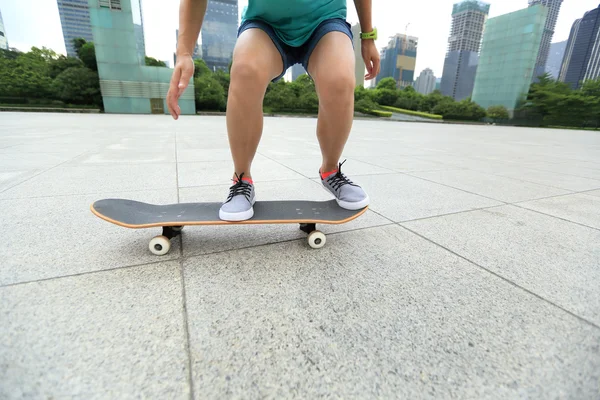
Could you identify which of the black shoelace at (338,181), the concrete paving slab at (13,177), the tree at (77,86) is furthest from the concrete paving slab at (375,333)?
the tree at (77,86)

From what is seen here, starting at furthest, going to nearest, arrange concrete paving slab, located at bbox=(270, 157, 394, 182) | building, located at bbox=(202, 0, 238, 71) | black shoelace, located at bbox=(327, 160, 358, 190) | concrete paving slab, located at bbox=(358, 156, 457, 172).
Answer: building, located at bbox=(202, 0, 238, 71) < concrete paving slab, located at bbox=(358, 156, 457, 172) < concrete paving slab, located at bbox=(270, 157, 394, 182) < black shoelace, located at bbox=(327, 160, 358, 190)

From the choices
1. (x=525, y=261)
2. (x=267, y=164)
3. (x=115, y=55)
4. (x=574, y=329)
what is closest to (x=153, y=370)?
(x=574, y=329)

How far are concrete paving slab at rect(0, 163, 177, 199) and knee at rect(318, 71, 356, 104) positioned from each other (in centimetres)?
156

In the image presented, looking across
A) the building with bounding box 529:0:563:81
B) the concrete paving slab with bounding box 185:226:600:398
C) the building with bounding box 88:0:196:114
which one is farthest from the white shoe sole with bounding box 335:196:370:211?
the building with bounding box 529:0:563:81

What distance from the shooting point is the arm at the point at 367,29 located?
180 cm

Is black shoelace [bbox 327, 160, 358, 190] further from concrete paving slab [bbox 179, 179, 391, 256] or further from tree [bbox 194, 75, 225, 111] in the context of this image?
tree [bbox 194, 75, 225, 111]

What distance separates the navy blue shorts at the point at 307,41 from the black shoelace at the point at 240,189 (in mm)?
730

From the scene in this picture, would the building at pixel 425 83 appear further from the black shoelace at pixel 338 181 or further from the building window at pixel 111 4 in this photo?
the black shoelace at pixel 338 181

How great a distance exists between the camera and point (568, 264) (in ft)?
4.28

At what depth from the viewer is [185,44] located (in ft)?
4.88

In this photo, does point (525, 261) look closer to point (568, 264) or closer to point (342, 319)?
point (568, 264)

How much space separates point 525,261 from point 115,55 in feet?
80.4

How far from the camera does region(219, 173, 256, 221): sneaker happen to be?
1.36 m

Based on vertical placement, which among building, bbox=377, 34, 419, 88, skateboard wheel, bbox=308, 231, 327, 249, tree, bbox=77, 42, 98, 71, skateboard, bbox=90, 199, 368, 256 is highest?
building, bbox=377, 34, 419, 88
